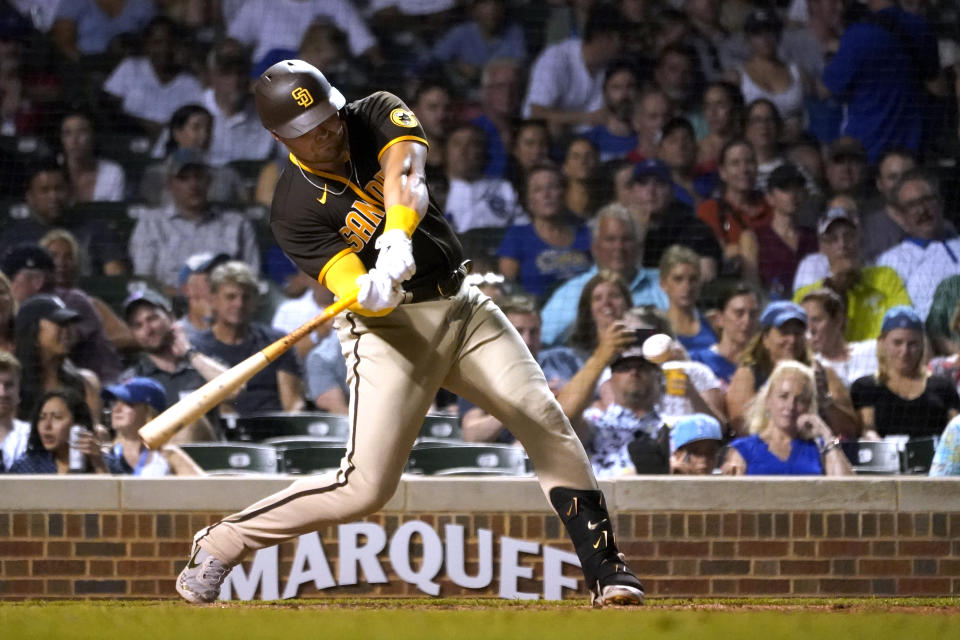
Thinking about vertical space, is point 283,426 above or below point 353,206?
below

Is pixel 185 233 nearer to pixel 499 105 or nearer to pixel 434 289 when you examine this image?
pixel 499 105

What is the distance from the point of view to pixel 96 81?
28.0ft

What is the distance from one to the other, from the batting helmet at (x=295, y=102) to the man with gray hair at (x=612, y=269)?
332 cm

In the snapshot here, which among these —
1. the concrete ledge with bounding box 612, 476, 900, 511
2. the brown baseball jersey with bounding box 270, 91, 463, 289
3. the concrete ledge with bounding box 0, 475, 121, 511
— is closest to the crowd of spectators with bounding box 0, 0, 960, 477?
the concrete ledge with bounding box 612, 476, 900, 511

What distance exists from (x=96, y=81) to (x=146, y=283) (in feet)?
6.03

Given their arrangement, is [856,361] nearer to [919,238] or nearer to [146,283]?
[919,238]

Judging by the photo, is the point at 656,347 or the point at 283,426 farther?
the point at 283,426

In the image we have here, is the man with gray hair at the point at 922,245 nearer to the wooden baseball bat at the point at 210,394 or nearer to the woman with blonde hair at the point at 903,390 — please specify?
the woman with blonde hair at the point at 903,390

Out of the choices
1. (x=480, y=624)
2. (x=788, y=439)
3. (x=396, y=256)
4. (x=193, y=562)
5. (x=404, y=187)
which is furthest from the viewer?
(x=788, y=439)

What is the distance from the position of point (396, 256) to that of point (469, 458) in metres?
2.51

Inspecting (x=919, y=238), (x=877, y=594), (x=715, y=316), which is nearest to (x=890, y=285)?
(x=919, y=238)

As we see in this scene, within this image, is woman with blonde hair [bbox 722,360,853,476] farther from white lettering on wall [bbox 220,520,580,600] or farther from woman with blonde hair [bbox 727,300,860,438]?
white lettering on wall [bbox 220,520,580,600]

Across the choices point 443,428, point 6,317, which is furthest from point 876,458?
point 6,317

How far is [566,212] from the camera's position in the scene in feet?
24.7
